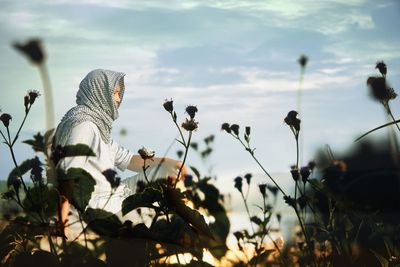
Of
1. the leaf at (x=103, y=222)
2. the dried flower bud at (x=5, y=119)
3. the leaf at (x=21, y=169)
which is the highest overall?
the dried flower bud at (x=5, y=119)

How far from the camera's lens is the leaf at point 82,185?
105 cm

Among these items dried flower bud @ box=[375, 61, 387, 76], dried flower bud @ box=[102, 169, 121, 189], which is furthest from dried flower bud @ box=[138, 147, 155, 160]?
dried flower bud @ box=[375, 61, 387, 76]

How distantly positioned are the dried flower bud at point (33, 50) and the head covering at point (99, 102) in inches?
46.8

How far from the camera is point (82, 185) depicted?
1060 millimetres

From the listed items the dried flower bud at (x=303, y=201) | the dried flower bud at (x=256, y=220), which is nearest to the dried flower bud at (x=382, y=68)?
the dried flower bud at (x=303, y=201)

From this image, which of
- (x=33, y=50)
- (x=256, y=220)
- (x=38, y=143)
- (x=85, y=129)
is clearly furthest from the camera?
(x=85, y=129)

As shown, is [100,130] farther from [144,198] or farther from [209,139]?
[144,198]

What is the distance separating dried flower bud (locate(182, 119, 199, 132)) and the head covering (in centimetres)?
71

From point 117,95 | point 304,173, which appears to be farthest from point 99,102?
point 304,173

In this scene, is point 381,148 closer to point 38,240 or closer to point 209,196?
point 209,196

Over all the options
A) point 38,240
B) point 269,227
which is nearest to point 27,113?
point 38,240

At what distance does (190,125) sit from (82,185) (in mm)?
328

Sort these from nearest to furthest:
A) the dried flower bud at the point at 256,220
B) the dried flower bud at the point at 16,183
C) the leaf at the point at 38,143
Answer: the leaf at the point at 38,143 < the dried flower bud at the point at 16,183 < the dried flower bud at the point at 256,220

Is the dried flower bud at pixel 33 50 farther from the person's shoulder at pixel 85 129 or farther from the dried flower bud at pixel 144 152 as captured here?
the person's shoulder at pixel 85 129
